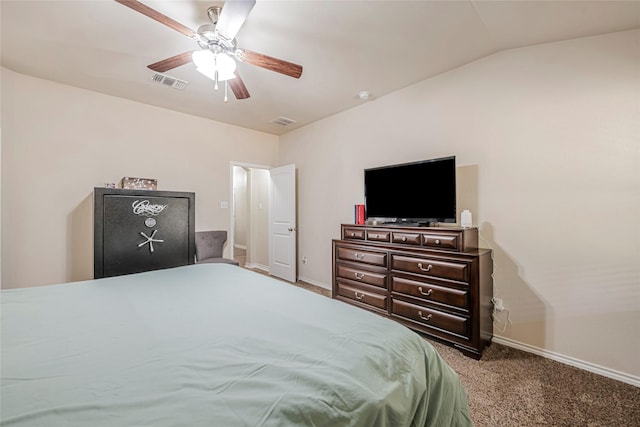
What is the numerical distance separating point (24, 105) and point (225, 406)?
3978 millimetres

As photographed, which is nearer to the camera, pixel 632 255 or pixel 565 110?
pixel 632 255

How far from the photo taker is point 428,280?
2326mm

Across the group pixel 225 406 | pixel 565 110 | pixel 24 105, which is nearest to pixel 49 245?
pixel 24 105

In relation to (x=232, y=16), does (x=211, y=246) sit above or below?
below

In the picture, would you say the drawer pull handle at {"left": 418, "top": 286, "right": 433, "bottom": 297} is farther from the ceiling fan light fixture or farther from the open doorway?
the open doorway

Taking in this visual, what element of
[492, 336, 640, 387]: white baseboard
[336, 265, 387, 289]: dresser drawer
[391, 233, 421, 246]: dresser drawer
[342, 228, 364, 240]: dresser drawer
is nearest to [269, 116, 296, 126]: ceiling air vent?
[342, 228, 364, 240]: dresser drawer

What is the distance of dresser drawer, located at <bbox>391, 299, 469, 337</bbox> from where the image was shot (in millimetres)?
2139

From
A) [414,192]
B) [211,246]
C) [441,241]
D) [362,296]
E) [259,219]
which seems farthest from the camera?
[259,219]

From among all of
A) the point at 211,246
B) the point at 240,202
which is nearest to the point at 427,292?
the point at 211,246

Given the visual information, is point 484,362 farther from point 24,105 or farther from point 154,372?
point 24,105

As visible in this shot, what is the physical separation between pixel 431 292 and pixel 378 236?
28.8 inches

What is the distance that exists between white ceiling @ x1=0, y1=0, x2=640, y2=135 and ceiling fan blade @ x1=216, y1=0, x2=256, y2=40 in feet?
1.03

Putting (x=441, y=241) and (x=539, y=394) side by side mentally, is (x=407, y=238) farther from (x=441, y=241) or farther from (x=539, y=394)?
(x=539, y=394)

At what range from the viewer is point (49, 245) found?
2.93 m
